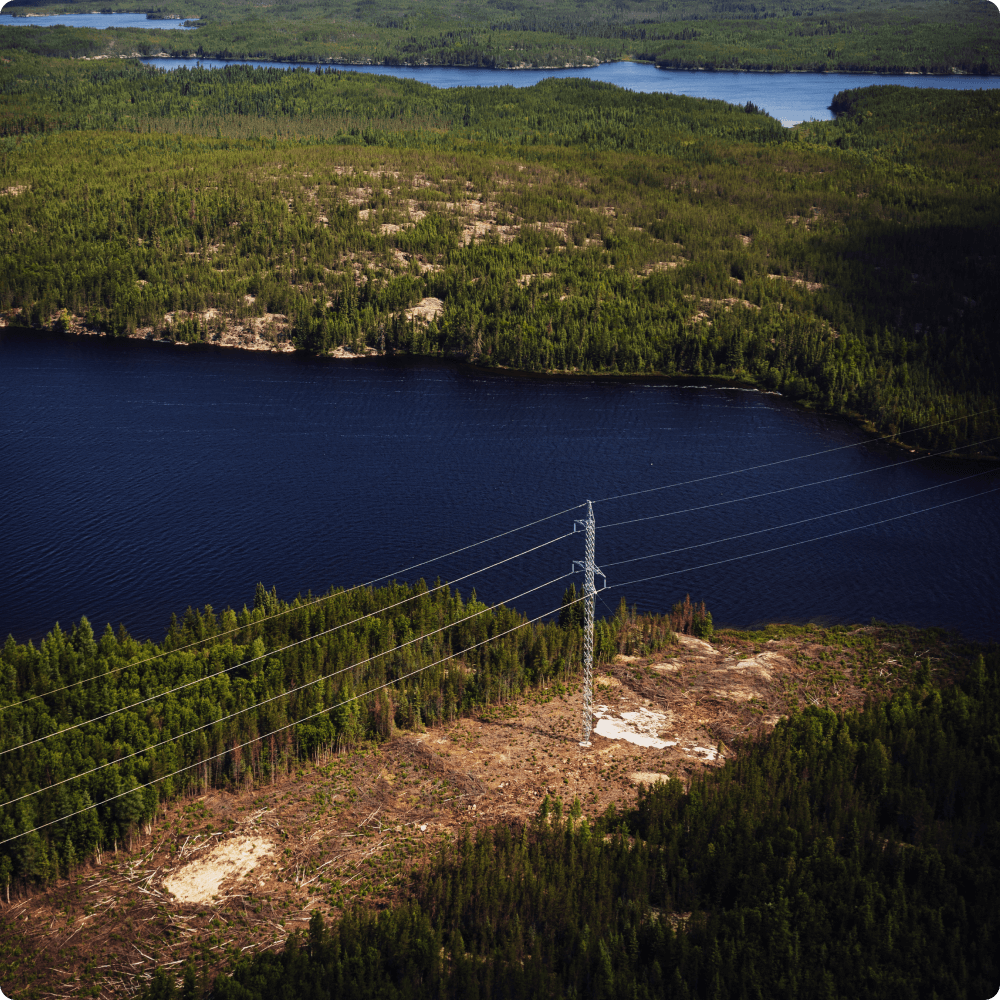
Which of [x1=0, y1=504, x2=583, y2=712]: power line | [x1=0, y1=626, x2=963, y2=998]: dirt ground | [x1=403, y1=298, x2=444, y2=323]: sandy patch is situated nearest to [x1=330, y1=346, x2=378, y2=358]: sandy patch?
[x1=403, y1=298, x2=444, y2=323]: sandy patch

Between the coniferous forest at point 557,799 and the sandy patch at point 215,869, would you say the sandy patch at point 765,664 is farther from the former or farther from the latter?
the sandy patch at point 215,869

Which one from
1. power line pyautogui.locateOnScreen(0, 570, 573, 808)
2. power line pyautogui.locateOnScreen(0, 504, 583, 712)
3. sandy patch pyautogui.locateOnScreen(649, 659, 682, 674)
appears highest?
power line pyautogui.locateOnScreen(0, 504, 583, 712)

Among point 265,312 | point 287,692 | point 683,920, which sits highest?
point 265,312

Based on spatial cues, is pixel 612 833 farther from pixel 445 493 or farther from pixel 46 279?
pixel 46 279

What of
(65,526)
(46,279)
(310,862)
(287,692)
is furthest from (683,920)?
(46,279)

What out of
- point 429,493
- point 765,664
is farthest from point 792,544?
point 429,493

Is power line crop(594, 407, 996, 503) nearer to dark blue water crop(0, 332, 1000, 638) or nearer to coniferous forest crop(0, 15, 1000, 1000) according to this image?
dark blue water crop(0, 332, 1000, 638)
